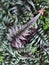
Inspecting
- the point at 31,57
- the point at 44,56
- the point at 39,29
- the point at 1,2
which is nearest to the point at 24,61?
the point at 31,57

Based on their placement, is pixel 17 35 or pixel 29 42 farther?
pixel 29 42

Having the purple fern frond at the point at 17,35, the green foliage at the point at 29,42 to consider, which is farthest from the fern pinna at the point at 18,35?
the green foliage at the point at 29,42

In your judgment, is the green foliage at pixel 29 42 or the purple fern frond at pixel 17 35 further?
the green foliage at pixel 29 42

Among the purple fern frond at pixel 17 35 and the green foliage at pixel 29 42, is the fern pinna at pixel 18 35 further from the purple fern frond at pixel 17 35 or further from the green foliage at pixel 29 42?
the green foliage at pixel 29 42

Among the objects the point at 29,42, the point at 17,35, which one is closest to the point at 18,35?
the point at 17,35

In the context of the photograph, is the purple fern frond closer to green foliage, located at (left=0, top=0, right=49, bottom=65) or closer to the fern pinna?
the fern pinna

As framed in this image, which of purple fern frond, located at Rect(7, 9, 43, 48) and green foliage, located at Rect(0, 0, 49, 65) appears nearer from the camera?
purple fern frond, located at Rect(7, 9, 43, 48)

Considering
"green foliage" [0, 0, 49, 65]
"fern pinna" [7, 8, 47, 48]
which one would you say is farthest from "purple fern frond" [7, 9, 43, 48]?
"green foliage" [0, 0, 49, 65]

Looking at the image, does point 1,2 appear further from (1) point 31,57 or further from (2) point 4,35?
(1) point 31,57

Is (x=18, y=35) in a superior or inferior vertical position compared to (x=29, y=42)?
superior

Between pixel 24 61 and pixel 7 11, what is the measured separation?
25.8 inches

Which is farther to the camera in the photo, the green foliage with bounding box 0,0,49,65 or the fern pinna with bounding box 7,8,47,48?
the green foliage with bounding box 0,0,49,65

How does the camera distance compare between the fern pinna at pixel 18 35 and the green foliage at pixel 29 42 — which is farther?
the green foliage at pixel 29 42

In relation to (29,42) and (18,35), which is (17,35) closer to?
(18,35)
